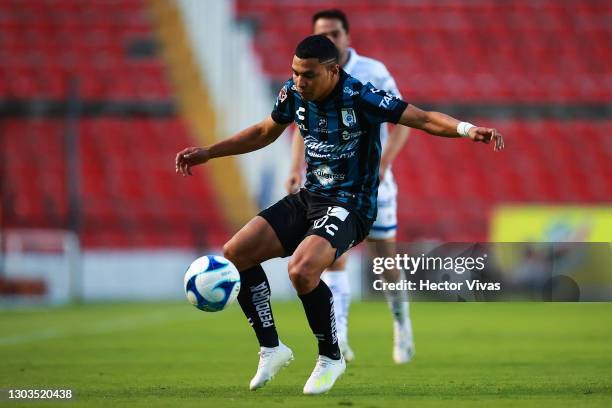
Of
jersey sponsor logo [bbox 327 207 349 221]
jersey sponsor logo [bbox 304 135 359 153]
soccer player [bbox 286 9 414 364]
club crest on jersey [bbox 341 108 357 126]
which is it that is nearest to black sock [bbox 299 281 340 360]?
jersey sponsor logo [bbox 327 207 349 221]

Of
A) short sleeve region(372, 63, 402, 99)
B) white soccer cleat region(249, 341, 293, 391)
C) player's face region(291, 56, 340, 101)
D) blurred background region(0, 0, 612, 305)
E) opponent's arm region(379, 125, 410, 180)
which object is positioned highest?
player's face region(291, 56, 340, 101)

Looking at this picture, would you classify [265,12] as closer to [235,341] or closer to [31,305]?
[31,305]

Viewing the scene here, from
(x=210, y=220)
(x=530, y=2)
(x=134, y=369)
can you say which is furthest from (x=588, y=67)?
(x=134, y=369)

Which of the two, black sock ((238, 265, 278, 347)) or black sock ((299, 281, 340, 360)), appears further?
black sock ((238, 265, 278, 347))

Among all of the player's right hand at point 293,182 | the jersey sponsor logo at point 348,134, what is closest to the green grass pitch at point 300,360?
the player's right hand at point 293,182

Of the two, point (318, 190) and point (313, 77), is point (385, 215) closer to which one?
point (318, 190)

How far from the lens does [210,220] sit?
1891cm

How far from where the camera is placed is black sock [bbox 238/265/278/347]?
20.4 ft

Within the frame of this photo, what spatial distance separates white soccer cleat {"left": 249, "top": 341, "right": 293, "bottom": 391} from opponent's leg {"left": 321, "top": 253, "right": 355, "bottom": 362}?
143cm

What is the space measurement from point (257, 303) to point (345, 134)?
112cm

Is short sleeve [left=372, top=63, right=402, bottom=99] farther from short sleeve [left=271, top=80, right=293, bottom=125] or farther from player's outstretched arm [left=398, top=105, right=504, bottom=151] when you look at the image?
player's outstretched arm [left=398, top=105, right=504, bottom=151]

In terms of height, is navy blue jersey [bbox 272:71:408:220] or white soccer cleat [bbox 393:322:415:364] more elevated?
navy blue jersey [bbox 272:71:408:220]

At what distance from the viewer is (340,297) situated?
791 cm

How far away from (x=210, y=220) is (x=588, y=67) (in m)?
8.97
